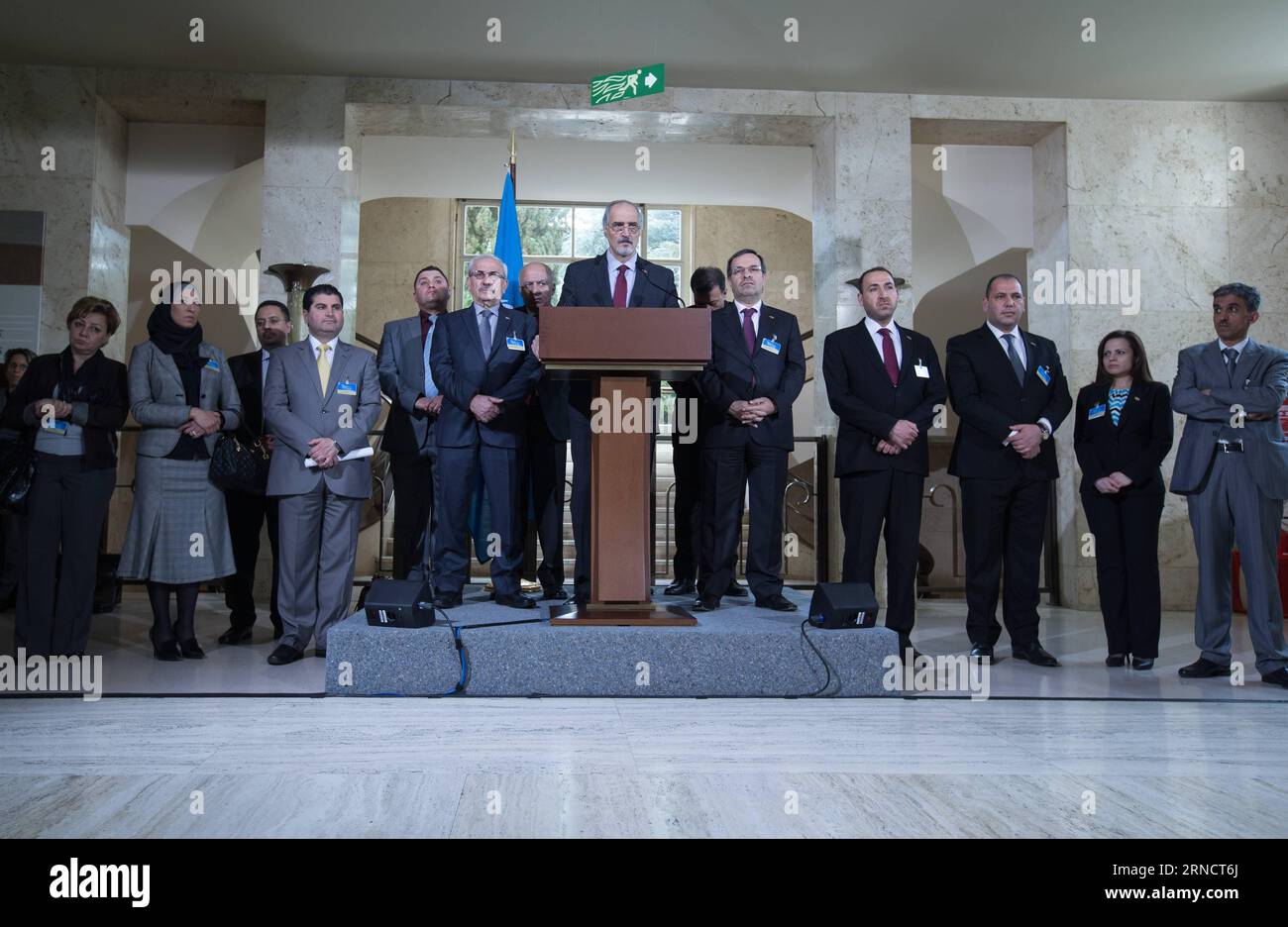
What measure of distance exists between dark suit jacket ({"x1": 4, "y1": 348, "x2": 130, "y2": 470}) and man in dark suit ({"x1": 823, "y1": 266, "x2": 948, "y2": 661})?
9.07 feet

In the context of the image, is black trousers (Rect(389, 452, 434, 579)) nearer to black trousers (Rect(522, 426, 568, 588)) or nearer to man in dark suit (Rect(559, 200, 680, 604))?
black trousers (Rect(522, 426, 568, 588))

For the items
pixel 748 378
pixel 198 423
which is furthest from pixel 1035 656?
pixel 198 423

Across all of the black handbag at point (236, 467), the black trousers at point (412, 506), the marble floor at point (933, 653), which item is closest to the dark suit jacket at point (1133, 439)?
the marble floor at point (933, 653)

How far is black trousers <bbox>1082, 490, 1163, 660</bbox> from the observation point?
3.91m

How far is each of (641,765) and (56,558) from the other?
100 inches

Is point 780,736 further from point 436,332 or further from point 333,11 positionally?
point 333,11

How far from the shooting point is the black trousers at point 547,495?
14.1ft

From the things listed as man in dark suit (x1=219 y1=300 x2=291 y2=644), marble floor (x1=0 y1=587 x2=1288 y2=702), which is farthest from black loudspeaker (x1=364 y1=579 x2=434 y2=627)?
man in dark suit (x1=219 y1=300 x2=291 y2=644)

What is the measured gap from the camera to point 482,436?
12.5 feet

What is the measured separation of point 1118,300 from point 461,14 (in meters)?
4.72

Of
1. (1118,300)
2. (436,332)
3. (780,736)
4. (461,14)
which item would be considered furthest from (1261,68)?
(780,736)

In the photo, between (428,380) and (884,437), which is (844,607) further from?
(428,380)

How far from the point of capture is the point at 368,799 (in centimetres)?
194

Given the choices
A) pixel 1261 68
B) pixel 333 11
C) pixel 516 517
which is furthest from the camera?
pixel 1261 68
